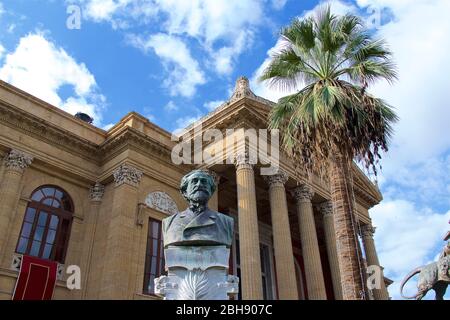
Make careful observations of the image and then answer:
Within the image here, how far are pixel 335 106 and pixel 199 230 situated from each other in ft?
→ 21.6

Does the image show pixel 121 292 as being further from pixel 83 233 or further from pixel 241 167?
pixel 241 167

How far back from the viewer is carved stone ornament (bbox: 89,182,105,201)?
764 inches

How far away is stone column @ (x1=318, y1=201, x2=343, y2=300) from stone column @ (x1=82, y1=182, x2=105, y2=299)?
1123cm

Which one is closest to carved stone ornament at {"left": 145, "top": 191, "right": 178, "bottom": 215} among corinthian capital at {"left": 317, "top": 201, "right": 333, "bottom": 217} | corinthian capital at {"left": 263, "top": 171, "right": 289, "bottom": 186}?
corinthian capital at {"left": 263, "top": 171, "right": 289, "bottom": 186}

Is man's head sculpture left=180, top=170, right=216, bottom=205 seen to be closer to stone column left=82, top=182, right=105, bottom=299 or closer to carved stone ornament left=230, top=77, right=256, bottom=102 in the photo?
stone column left=82, top=182, right=105, bottom=299

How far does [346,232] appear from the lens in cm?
923

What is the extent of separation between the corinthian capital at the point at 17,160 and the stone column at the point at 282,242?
34.0ft

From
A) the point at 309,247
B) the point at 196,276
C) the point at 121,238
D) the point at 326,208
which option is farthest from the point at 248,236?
the point at 196,276

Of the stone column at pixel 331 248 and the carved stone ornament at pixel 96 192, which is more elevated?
the carved stone ornament at pixel 96 192

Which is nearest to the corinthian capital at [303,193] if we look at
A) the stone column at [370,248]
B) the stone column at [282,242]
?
the stone column at [282,242]

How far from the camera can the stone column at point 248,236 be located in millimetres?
15445

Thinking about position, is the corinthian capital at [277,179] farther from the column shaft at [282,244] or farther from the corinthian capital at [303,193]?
the corinthian capital at [303,193]

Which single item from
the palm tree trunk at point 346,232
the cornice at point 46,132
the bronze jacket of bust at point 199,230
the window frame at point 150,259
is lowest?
the bronze jacket of bust at point 199,230
